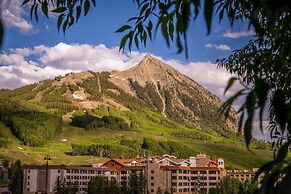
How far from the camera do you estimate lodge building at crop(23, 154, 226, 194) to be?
337 feet

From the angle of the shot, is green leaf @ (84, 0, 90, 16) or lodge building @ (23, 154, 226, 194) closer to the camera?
green leaf @ (84, 0, 90, 16)

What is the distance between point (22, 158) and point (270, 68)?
186 m

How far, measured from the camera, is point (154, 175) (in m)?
102

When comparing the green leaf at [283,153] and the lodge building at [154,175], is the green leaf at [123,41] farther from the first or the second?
the lodge building at [154,175]

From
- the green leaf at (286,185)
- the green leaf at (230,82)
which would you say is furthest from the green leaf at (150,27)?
the green leaf at (286,185)

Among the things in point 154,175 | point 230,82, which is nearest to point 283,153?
point 230,82

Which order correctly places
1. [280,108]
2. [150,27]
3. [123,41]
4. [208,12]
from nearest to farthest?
[208,12] → [280,108] → [123,41] → [150,27]

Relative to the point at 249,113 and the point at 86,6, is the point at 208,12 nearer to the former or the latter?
the point at 249,113

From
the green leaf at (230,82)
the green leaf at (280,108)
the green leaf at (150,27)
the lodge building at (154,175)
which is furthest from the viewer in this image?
the lodge building at (154,175)

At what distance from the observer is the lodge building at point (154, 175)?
103 metres

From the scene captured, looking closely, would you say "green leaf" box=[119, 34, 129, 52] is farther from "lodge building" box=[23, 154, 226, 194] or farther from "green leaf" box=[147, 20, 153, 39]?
"lodge building" box=[23, 154, 226, 194]

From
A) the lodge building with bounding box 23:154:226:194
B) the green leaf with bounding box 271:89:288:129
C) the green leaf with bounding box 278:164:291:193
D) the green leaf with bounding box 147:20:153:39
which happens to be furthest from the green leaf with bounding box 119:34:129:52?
the lodge building with bounding box 23:154:226:194

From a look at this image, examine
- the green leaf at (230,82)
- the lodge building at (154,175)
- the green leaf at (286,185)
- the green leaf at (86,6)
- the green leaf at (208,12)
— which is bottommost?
the lodge building at (154,175)

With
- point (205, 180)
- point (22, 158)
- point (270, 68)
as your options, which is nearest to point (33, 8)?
point (270, 68)
